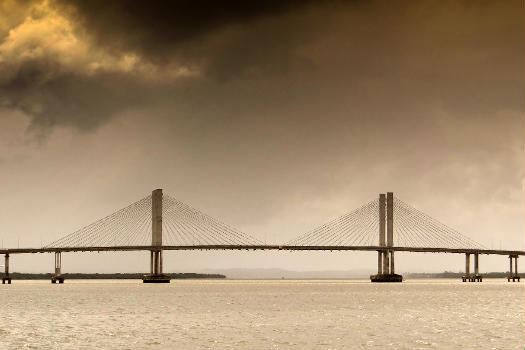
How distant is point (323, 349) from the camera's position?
3059 centimetres

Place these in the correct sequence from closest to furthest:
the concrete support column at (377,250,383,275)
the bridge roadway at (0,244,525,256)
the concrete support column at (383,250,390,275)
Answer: the bridge roadway at (0,244,525,256)
the concrete support column at (383,250,390,275)
the concrete support column at (377,250,383,275)

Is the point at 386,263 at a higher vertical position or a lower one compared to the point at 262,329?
lower

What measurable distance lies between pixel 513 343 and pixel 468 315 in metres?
17.2

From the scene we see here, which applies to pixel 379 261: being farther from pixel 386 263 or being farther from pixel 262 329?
pixel 262 329

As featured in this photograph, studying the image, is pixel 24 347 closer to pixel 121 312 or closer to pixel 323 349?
pixel 323 349

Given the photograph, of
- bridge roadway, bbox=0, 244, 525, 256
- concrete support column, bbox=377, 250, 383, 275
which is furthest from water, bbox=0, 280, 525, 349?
concrete support column, bbox=377, 250, 383, 275

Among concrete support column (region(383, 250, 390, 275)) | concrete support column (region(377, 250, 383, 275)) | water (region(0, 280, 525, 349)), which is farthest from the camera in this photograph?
concrete support column (region(377, 250, 383, 275))

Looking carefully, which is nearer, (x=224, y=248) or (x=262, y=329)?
(x=262, y=329)

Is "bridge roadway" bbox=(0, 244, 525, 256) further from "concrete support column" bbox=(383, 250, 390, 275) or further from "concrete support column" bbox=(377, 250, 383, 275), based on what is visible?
"concrete support column" bbox=(377, 250, 383, 275)

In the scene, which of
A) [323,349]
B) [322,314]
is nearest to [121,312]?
[322,314]

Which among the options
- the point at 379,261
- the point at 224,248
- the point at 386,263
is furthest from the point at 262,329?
the point at 379,261

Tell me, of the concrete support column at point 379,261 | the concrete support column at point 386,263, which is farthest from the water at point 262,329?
the concrete support column at point 379,261

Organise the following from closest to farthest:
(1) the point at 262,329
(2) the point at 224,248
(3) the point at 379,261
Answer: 1. (1) the point at 262,329
2. (2) the point at 224,248
3. (3) the point at 379,261

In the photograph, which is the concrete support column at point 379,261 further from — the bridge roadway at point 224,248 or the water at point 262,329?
the water at point 262,329
